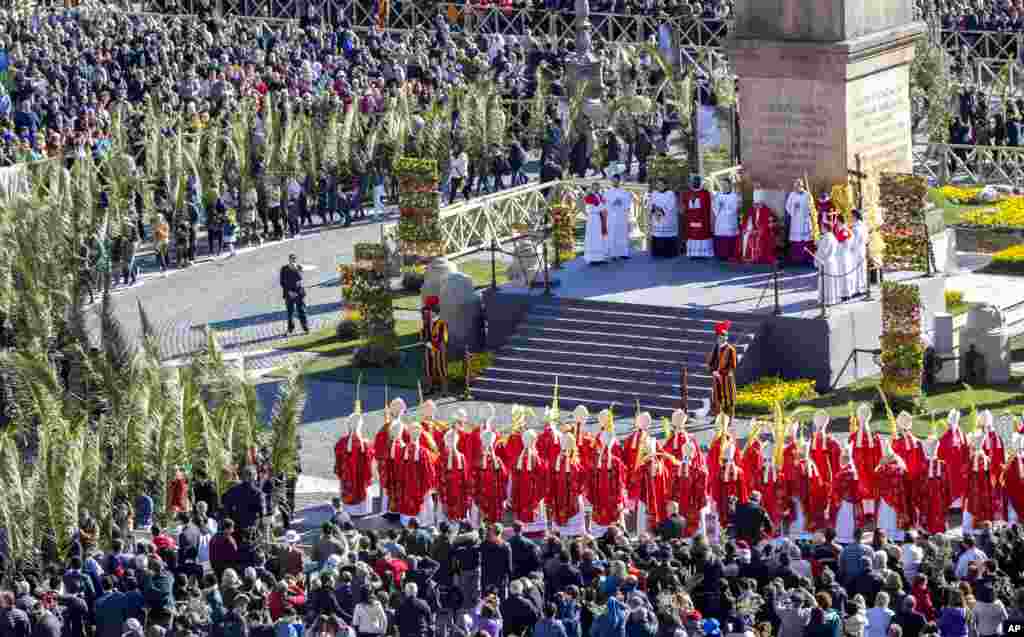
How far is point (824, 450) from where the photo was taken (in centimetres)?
3625

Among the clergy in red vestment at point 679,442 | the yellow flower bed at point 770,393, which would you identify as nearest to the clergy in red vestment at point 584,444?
the clergy in red vestment at point 679,442

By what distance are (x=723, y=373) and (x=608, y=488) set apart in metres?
5.64

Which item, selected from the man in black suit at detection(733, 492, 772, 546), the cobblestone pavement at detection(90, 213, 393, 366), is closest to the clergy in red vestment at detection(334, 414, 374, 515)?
the man in black suit at detection(733, 492, 772, 546)

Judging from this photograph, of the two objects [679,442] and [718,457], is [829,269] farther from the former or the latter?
[718,457]

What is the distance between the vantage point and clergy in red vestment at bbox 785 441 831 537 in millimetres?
35906

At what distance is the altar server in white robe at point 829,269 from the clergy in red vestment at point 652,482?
26.0 feet

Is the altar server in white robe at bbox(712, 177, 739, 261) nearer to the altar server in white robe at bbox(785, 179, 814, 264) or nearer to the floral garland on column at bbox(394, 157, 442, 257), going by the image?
the altar server in white robe at bbox(785, 179, 814, 264)

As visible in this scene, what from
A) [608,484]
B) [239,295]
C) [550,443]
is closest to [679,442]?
[608,484]

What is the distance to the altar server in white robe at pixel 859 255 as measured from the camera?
44.1m

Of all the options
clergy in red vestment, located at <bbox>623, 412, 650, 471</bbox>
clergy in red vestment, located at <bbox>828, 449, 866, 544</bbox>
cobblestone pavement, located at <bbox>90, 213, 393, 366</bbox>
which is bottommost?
clergy in red vestment, located at <bbox>828, 449, 866, 544</bbox>

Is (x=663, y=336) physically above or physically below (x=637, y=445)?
above

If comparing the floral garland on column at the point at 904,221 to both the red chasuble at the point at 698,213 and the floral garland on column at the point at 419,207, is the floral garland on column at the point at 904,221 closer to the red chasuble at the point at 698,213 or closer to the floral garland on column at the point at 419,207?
the red chasuble at the point at 698,213

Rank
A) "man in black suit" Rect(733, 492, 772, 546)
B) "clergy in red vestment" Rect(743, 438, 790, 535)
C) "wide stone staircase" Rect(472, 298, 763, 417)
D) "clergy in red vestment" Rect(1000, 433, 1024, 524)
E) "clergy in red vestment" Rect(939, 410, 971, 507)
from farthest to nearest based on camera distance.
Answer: "wide stone staircase" Rect(472, 298, 763, 417) < "clergy in red vestment" Rect(743, 438, 790, 535) < "clergy in red vestment" Rect(939, 410, 971, 507) < "clergy in red vestment" Rect(1000, 433, 1024, 524) < "man in black suit" Rect(733, 492, 772, 546)

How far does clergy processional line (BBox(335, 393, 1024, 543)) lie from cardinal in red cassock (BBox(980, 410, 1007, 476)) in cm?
2
